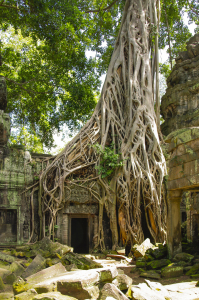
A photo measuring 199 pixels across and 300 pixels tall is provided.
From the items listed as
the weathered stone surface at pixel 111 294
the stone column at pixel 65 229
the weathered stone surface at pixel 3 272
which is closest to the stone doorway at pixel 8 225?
the stone column at pixel 65 229

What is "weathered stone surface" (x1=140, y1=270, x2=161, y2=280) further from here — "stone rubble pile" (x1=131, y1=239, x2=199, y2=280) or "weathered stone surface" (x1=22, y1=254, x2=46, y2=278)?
"weathered stone surface" (x1=22, y1=254, x2=46, y2=278)

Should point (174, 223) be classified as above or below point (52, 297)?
above

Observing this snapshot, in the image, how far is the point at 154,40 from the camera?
32.4 feet

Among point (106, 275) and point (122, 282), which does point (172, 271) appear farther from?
point (106, 275)

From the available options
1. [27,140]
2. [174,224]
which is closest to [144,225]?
[174,224]

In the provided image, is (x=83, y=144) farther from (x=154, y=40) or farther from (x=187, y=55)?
(x=187, y=55)

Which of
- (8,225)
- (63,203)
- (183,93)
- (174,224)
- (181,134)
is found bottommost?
(8,225)

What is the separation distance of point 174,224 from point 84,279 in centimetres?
264

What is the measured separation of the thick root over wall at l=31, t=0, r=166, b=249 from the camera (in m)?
7.51

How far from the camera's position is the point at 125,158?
25.6 ft

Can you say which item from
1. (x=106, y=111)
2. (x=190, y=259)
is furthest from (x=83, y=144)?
(x=190, y=259)

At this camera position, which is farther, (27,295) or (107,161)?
(107,161)

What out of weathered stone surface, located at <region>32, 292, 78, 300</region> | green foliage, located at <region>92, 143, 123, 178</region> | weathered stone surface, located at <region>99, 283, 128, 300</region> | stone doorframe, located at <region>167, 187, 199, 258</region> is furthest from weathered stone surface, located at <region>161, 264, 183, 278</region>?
green foliage, located at <region>92, 143, 123, 178</region>

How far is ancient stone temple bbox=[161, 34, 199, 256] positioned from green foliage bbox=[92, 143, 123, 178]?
1.91 meters
